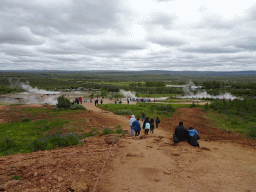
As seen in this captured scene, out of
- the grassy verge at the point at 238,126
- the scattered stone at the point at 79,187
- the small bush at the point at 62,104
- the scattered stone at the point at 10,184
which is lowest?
the grassy verge at the point at 238,126

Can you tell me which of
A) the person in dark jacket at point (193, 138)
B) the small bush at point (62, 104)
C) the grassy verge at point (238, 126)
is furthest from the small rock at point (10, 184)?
the small bush at point (62, 104)

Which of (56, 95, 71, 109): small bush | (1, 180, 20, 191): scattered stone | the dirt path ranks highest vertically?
(1, 180, 20, 191): scattered stone

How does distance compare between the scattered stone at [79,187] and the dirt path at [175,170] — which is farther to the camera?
the dirt path at [175,170]

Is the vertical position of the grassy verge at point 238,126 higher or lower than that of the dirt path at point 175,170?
→ lower

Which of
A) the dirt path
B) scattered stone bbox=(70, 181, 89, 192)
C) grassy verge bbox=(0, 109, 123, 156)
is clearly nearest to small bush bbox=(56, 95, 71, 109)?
grassy verge bbox=(0, 109, 123, 156)

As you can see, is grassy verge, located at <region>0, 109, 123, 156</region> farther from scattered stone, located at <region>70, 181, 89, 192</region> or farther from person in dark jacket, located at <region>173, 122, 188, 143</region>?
person in dark jacket, located at <region>173, 122, 188, 143</region>

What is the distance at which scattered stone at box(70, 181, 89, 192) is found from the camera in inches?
196

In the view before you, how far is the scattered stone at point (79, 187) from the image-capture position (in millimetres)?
4982

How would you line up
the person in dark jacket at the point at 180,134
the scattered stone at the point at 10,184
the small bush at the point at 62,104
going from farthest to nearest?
the small bush at the point at 62,104, the person in dark jacket at the point at 180,134, the scattered stone at the point at 10,184

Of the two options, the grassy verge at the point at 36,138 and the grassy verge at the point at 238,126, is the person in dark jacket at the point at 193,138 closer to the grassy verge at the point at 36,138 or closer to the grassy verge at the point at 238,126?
the grassy verge at the point at 36,138

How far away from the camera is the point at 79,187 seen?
5.07m

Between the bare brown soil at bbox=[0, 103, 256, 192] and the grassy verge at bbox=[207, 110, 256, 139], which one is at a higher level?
the bare brown soil at bbox=[0, 103, 256, 192]

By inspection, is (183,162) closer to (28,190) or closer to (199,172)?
(199,172)

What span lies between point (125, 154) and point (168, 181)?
2.70 m
